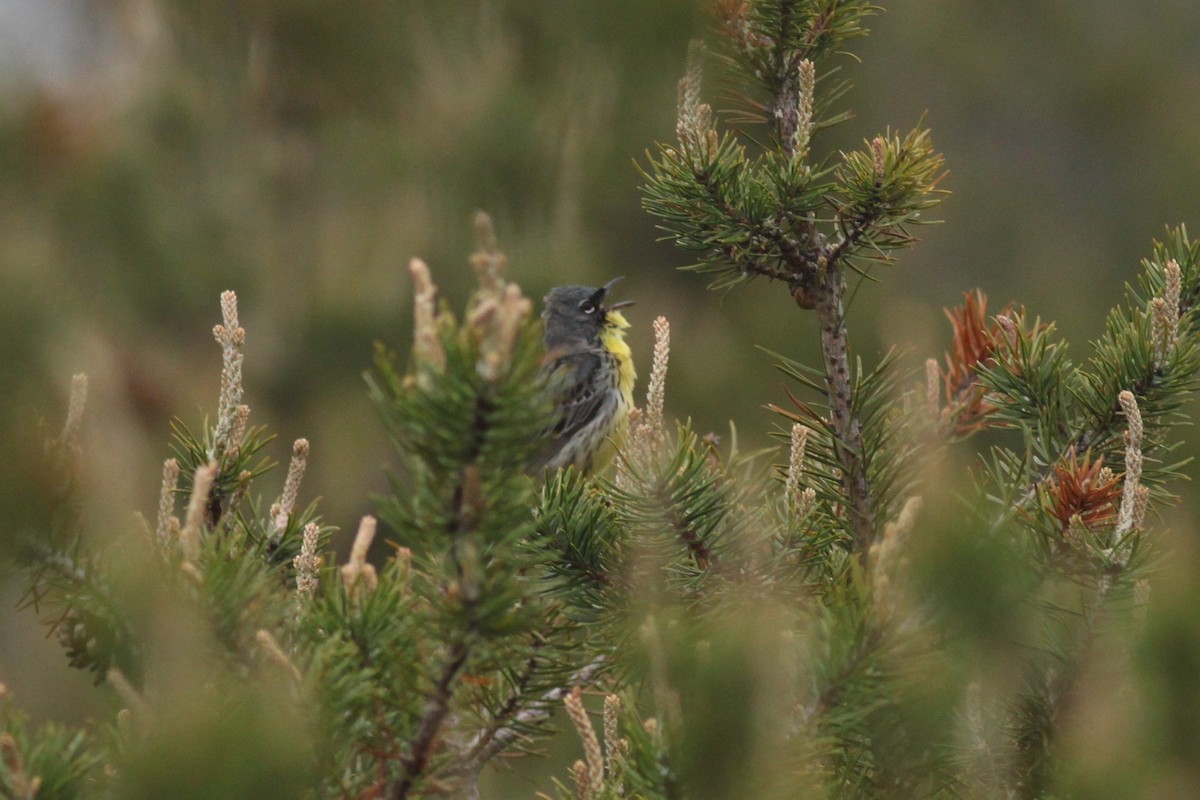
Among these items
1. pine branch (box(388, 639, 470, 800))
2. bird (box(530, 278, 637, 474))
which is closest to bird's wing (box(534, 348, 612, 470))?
bird (box(530, 278, 637, 474))

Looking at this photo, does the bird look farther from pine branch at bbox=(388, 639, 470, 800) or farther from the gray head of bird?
pine branch at bbox=(388, 639, 470, 800)

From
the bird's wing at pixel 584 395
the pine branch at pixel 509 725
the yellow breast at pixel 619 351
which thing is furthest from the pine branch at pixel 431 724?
the yellow breast at pixel 619 351

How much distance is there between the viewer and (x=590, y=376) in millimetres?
4082

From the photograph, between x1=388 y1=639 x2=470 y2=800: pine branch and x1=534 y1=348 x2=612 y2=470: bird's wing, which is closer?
x1=388 y1=639 x2=470 y2=800: pine branch

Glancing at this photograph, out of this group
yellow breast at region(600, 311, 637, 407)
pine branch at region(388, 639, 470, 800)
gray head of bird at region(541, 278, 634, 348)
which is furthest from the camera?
gray head of bird at region(541, 278, 634, 348)

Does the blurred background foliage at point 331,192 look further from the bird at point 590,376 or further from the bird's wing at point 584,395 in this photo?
the bird's wing at point 584,395

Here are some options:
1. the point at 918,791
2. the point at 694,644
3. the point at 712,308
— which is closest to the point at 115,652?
the point at 694,644

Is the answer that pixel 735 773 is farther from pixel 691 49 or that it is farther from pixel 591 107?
pixel 591 107

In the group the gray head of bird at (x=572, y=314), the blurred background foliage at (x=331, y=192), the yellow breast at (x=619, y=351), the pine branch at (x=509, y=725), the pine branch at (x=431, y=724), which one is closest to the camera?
the pine branch at (x=431, y=724)

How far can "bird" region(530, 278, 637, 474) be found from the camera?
396cm

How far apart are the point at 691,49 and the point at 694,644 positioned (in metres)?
0.77

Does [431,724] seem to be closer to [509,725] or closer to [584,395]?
[509,725]

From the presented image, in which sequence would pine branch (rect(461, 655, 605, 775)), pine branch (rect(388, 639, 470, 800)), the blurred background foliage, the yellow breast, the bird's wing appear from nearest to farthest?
→ pine branch (rect(388, 639, 470, 800)) → pine branch (rect(461, 655, 605, 775)) → the bird's wing → the yellow breast → the blurred background foliage

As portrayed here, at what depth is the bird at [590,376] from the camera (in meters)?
3.96
